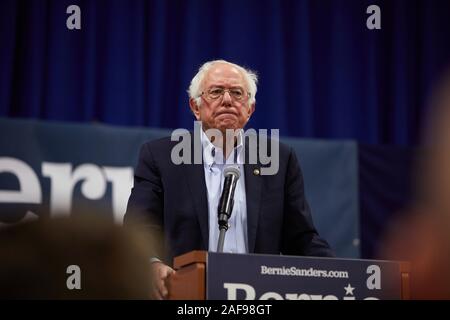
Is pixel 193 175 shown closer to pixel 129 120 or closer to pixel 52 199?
pixel 52 199

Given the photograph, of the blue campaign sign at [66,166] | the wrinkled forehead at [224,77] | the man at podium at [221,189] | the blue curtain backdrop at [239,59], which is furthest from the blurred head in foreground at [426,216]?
the wrinkled forehead at [224,77]

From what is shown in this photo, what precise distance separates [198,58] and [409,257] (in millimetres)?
1873

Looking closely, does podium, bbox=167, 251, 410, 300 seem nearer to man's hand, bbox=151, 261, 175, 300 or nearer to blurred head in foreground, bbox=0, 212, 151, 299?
man's hand, bbox=151, 261, 175, 300

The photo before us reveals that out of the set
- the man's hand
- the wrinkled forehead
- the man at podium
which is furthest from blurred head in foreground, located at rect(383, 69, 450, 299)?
the man's hand

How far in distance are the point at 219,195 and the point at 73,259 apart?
1062 mm

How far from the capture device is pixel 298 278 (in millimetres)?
2137

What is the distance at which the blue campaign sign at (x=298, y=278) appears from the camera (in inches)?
81.5

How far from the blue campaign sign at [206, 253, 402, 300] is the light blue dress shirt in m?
0.63

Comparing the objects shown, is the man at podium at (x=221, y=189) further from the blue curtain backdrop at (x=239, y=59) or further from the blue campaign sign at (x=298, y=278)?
the blue curtain backdrop at (x=239, y=59)

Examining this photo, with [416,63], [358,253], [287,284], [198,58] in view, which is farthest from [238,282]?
[416,63]

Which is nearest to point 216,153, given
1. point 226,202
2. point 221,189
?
point 221,189

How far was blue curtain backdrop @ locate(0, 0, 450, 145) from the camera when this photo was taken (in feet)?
15.3

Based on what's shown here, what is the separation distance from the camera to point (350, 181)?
15.4 feet

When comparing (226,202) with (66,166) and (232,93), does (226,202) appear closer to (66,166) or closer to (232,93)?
(232,93)
